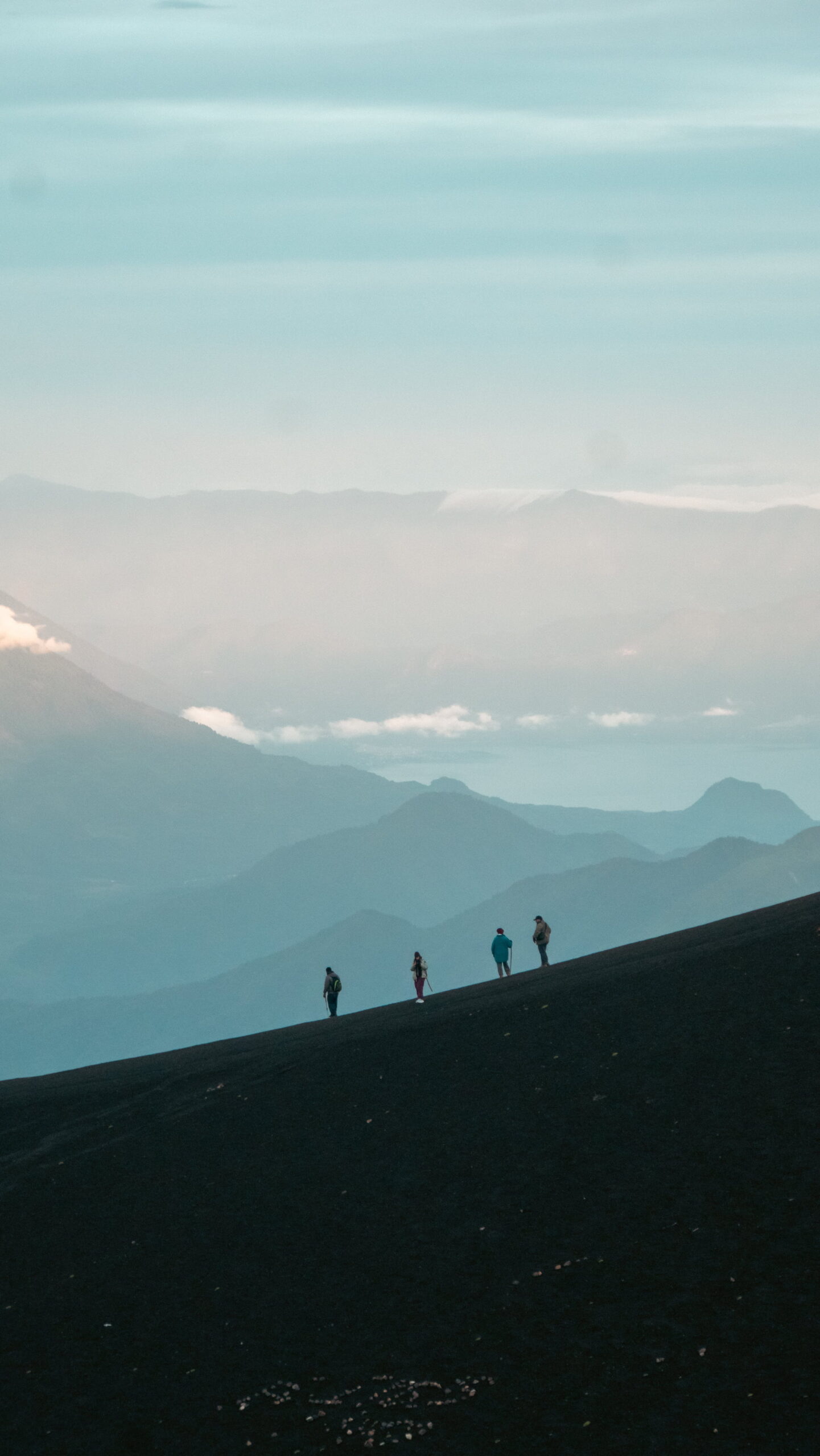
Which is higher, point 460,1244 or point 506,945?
point 506,945

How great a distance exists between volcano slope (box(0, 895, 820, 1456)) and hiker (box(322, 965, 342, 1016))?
10.1 meters

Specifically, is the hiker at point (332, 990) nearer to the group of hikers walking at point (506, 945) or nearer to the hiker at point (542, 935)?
the group of hikers walking at point (506, 945)

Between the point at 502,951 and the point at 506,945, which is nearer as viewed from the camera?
the point at 502,951

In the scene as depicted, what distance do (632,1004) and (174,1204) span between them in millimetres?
10969

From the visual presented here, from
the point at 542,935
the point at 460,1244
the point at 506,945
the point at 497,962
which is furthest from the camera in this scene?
the point at 497,962

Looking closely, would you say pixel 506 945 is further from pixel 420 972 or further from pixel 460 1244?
pixel 460 1244

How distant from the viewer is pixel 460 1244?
63.6 feet

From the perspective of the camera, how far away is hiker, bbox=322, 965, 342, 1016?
140 ft

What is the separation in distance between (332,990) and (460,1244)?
24.5 meters

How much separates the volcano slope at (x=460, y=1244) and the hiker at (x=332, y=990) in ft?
33.0

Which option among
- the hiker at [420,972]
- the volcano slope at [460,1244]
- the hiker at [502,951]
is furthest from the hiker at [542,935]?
the volcano slope at [460,1244]

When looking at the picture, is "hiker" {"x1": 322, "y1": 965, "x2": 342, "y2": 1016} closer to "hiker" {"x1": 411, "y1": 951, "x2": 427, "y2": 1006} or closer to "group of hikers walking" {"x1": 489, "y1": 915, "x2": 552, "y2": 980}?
"hiker" {"x1": 411, "y1": 951, "x2": 427, "y2": 1006}

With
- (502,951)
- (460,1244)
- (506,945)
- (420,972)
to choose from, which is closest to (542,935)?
(506,945)

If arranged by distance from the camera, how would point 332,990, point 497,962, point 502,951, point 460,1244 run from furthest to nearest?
point 332,990, point 497,962, point 502,951, point 460,1244
